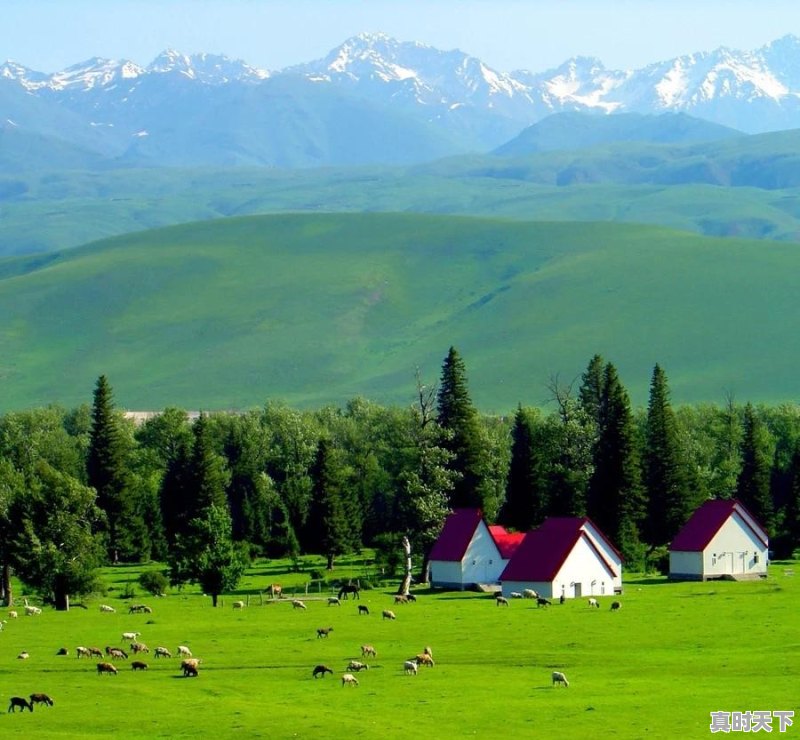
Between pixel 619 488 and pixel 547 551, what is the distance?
58.0ft

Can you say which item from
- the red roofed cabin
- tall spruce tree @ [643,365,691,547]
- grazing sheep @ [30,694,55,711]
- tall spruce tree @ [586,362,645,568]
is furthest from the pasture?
tall spruce tree @ [643,365,691,547]

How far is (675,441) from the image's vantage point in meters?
111

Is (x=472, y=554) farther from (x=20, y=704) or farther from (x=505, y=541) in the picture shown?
(x=20, y=704)

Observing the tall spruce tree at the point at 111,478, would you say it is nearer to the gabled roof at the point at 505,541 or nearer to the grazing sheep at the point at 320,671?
the gabled roof at the point at 505,541

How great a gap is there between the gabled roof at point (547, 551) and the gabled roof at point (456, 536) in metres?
4.45

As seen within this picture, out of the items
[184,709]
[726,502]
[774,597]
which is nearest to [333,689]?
[184,709]

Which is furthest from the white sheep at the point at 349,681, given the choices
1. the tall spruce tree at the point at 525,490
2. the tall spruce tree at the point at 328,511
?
the tall spruce tree at the point at 328,511

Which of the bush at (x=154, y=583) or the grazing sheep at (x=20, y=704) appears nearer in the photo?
the grazing sheep at (x=20, y=704)

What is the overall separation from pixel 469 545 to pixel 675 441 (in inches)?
844

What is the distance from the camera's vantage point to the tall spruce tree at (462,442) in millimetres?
107000

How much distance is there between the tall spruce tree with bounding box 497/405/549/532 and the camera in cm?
10988

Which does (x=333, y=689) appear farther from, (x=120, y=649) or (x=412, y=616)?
(x=412, y=616)

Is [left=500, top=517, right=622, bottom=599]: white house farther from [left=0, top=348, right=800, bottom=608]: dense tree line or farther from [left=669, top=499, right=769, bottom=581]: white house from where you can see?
[left=0, top=348, right=800, bottom=608]: dense tree line

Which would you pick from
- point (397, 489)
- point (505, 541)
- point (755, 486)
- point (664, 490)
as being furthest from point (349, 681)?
point (755, 486)
